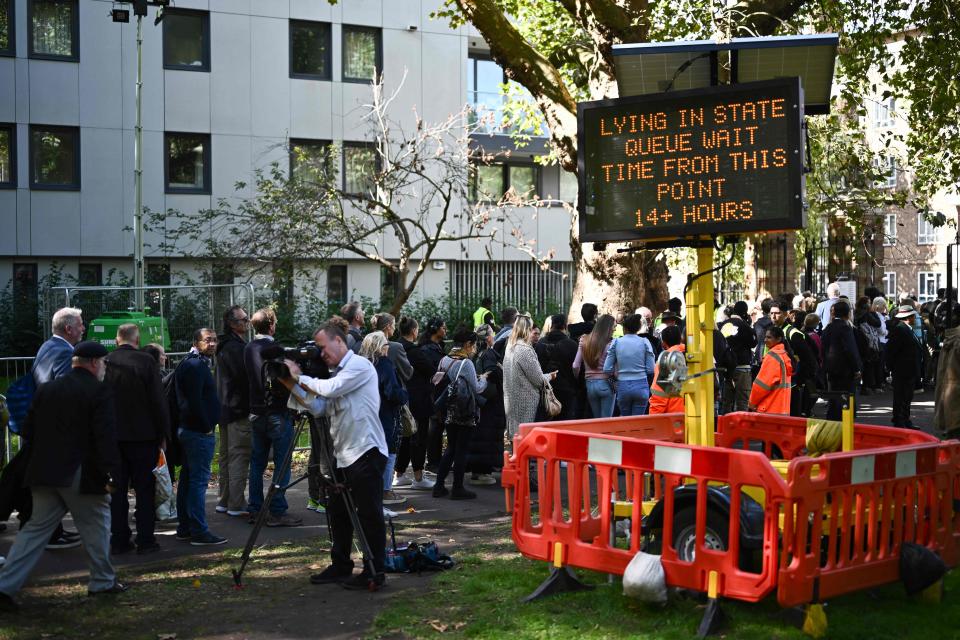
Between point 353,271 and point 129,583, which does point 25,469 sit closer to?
point 129,583

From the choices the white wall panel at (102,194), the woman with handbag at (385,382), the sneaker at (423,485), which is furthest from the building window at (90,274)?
the woman with handbag at (385,382)

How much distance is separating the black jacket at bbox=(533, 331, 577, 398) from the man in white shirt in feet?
18.3

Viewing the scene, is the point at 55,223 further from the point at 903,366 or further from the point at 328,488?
the point at 328,488

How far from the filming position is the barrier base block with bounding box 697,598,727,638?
6.83 meters

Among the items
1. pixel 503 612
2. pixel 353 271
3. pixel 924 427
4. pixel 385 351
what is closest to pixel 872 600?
pixel 503 612

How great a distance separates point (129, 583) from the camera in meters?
8.64

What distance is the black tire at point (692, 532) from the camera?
7.02 metres

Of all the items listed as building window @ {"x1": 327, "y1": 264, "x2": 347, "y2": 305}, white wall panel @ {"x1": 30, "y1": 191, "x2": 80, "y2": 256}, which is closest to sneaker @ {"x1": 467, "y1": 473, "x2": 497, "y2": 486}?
building window @ {"x1": 327, "y1": 264, "x2": 347, "y2": 305}

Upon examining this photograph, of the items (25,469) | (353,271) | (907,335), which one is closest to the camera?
(25,469)

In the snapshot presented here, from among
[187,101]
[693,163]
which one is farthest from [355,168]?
[693,163]

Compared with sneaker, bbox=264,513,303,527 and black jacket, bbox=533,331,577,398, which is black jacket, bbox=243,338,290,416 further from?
black jacket, bbox=533,331,577,398

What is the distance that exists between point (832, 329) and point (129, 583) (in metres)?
11.6

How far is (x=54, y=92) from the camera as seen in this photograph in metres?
27.5

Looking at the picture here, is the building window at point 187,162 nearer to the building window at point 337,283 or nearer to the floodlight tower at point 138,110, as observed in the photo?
the building window at point 337,283
